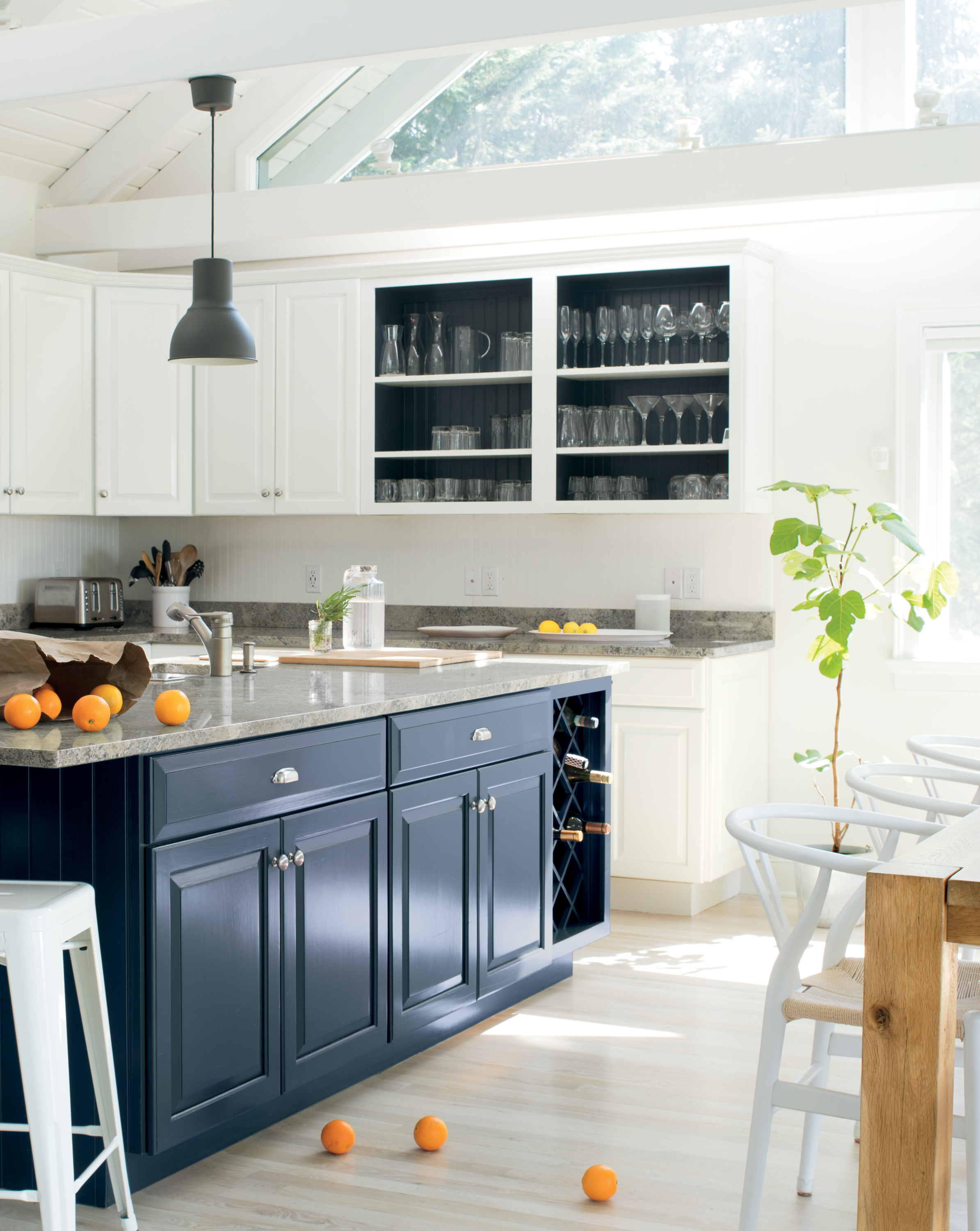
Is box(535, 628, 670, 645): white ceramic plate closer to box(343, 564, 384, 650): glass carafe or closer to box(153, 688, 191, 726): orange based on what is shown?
box(343, 564, 384, 650): glass carafe

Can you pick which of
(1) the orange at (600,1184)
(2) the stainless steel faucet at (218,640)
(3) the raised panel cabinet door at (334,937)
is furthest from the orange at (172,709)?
(1) the orange at (600,1184)

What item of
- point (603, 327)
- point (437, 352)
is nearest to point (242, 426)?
point (437, 352)

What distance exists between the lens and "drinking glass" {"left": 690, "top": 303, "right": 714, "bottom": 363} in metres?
4.82

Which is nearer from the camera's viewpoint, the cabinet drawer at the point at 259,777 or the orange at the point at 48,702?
the cabinet drawer at the point at 259,777

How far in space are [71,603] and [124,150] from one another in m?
1.88

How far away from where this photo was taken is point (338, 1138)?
2645 millimetres

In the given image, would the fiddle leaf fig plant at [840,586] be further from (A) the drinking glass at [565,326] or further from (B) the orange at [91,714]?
(B) the orange at [91,714]

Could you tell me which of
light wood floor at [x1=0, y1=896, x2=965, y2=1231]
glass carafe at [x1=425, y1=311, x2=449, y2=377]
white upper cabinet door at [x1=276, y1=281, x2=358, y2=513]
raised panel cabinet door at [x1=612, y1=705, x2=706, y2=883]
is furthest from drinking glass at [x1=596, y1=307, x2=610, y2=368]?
light wood floor at [x1=0, y1=896, x2=965, y2=1231]

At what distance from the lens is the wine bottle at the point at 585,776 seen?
3.84 m

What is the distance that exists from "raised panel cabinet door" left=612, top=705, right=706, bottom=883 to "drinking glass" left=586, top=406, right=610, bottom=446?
104 centimetres

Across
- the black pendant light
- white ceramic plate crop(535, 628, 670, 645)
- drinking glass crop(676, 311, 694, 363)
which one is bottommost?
white ceramic plate crop(535, 628, 670, 645)

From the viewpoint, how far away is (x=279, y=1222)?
2.37 m

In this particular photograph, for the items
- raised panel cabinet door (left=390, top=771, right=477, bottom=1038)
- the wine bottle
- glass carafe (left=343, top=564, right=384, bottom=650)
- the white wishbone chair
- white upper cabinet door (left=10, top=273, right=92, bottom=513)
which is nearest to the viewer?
the white wishbone chair

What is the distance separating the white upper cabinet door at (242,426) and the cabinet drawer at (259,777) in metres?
2.70
